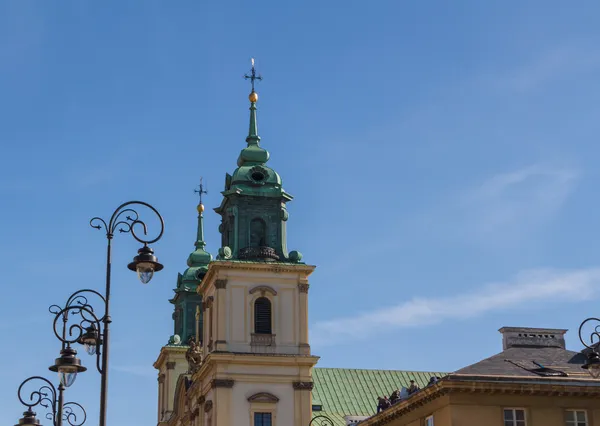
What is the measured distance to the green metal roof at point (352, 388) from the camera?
243 ft

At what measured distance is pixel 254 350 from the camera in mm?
62656

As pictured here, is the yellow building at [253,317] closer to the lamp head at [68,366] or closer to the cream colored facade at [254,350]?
the cream colored facade at [254,350]

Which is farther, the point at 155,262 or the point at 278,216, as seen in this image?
the point at 278,216

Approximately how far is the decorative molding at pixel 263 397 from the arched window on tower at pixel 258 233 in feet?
30.2

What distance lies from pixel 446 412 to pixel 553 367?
224 inches

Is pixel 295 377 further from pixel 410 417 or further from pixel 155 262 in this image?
pixel 155 262

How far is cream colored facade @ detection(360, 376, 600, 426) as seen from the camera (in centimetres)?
4209

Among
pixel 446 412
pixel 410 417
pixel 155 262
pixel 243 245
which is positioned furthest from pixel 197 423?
pixel 155 262

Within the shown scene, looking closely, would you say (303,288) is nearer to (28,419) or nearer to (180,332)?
(180,332)

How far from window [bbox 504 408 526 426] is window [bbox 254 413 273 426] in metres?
21.8

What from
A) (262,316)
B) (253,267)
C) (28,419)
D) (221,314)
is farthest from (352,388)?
(28,419)

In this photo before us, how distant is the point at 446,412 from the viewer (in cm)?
4244

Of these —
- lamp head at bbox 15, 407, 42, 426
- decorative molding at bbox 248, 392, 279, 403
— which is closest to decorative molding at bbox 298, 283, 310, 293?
decorative molding at bbox 248, 392, 279, 403

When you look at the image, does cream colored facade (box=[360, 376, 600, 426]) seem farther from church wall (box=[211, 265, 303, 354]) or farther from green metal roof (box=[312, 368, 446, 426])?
green metal roof (box=[312, 368, 446, 426])
